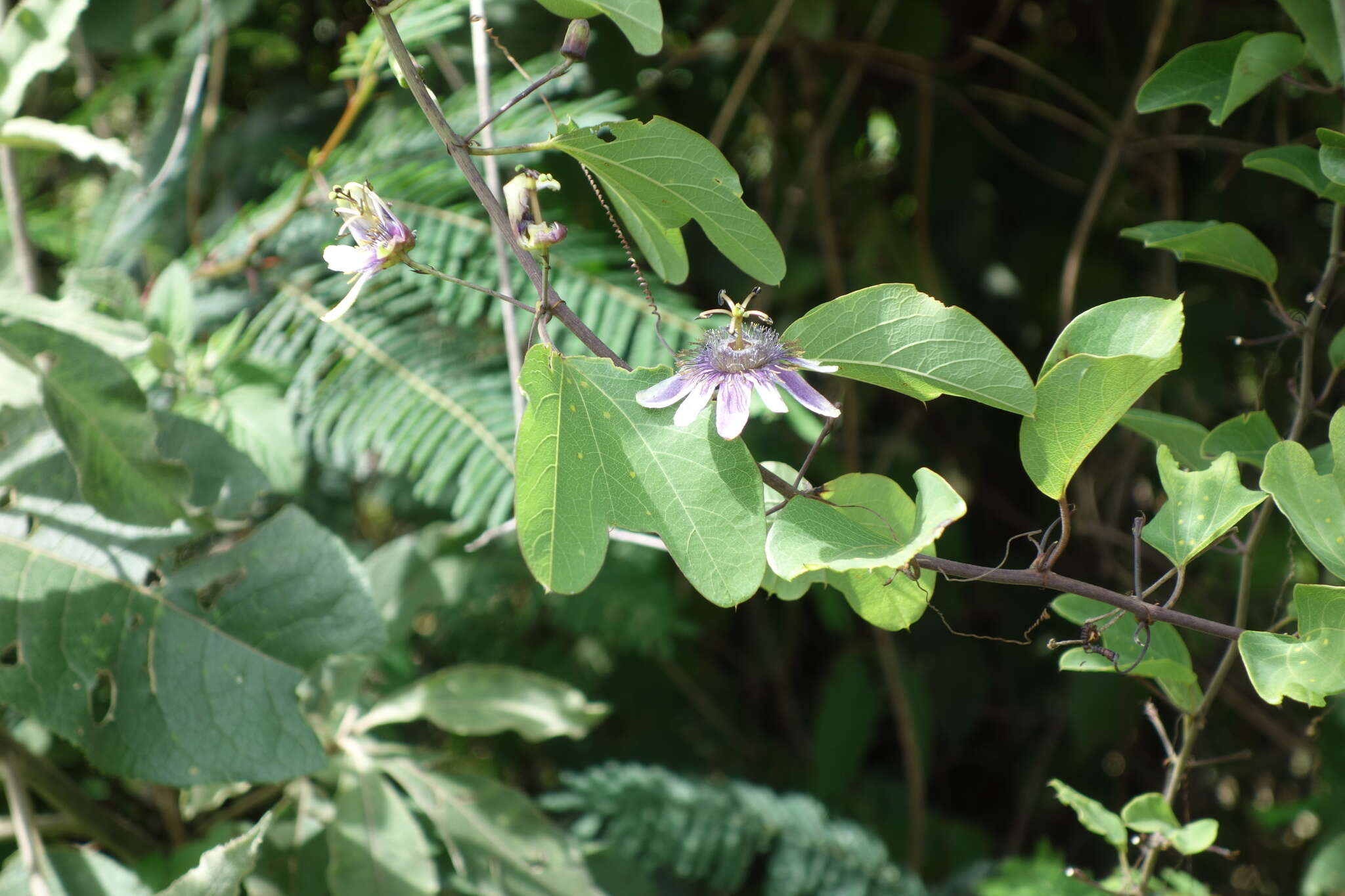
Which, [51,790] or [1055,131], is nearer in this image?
[51,790]

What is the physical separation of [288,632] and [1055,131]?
80cm

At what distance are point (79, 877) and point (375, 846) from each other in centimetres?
15

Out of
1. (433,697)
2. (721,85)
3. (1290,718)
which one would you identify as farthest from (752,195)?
(1290,718)

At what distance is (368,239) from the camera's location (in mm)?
290

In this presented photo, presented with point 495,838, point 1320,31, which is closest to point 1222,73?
point 1320,31

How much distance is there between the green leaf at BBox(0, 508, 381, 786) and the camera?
46cm

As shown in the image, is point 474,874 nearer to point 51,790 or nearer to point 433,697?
point 433,697

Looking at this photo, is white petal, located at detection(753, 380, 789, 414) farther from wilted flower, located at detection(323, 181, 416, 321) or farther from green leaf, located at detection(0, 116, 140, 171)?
green leaf, located at detection(0, 116, 140, 171)

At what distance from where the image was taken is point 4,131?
1.64 feet

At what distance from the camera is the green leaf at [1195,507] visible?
0.28 m

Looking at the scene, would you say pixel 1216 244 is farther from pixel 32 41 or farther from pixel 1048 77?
pixel 32 41

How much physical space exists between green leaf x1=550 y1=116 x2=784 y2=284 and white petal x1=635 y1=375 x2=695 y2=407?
0.14 feet

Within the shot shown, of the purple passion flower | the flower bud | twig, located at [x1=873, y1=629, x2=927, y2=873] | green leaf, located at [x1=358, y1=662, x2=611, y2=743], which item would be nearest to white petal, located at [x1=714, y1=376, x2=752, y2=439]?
the purple passion flower

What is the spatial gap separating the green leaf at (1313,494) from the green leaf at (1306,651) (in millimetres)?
11
